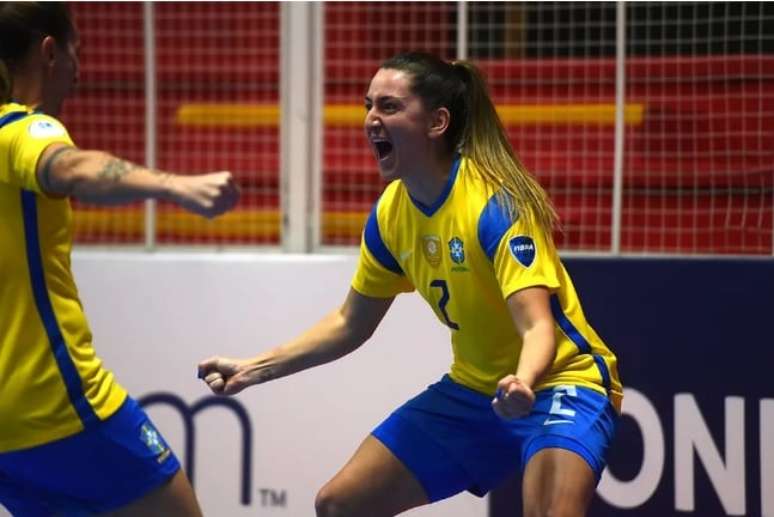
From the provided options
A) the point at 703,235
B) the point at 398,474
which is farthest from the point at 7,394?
the point at 703,235

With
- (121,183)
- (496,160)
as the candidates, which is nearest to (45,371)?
(121,183)

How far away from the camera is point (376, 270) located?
3.89 m

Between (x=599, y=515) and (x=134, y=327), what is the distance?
1.92 metres

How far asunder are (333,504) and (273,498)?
1.58 m

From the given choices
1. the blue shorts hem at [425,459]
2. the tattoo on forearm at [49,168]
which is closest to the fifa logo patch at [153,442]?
the blue shorts hem at [425,459]

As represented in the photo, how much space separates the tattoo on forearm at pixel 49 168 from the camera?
2.86 meters

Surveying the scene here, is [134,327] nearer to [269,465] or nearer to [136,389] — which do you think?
[136,389]

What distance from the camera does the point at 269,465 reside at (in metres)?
5.26

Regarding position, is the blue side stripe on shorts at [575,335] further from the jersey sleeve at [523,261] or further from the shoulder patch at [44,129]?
the shoulder patch at [44,129]

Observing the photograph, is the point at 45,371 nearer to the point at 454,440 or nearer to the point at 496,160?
the point at 454,440

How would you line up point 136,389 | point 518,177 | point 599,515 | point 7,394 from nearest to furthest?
point 7,394
point 518,177
point 599,515
point 136,389

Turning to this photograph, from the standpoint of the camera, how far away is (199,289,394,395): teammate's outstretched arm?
3736mm

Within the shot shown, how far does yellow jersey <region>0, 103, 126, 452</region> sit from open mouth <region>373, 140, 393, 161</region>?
0.90 metres

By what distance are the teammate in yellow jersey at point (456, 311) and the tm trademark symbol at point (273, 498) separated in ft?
4.82
